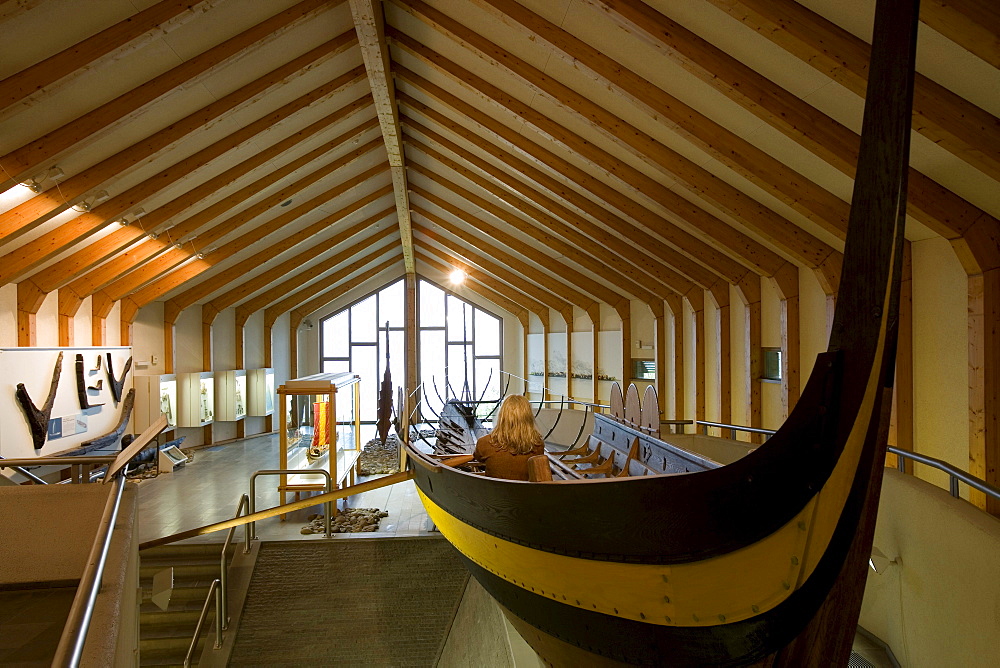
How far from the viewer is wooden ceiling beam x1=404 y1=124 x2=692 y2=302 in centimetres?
803

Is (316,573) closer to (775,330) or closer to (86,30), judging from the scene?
(86,30)

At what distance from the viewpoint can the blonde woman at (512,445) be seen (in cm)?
336

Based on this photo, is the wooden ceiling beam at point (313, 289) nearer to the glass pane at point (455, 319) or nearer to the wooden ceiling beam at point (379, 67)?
the glass pane at point (455, 319)

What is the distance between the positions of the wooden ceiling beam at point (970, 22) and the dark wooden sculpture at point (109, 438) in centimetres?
865

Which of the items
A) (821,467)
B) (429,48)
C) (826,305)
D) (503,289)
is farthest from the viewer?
(503,289)

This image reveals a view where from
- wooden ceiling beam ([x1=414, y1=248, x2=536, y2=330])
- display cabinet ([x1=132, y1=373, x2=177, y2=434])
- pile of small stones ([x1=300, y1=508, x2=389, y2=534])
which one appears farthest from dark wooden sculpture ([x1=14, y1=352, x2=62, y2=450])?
wooden ceiling beam ([x1=414, y1=248, x2=536, y2=330])

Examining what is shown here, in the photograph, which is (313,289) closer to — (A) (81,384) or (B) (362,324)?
(B) (362,324)

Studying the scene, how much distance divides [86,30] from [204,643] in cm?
473

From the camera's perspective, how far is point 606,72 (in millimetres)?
4512

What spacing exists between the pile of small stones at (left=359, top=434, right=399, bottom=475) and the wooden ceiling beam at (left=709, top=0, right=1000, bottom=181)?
27.9 ft

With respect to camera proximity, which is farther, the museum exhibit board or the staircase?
the museum exhibit board

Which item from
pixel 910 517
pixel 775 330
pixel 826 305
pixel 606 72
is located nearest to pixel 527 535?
pixel 910 517

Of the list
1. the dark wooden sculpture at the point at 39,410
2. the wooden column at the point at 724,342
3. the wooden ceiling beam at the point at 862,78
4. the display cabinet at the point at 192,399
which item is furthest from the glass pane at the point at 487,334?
the wooden ceiling beam at the point at 862,78

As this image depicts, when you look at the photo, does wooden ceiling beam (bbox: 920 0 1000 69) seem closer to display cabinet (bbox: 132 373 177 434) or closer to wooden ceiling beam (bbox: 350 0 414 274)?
wooden ceiling beam (bbox: 350 0 414 274)
